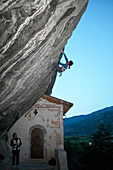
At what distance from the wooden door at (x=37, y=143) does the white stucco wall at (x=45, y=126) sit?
27cm

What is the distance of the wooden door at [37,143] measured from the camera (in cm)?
982

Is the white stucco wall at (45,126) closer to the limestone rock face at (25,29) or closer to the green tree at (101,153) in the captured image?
the limestone rock face at (25,29)

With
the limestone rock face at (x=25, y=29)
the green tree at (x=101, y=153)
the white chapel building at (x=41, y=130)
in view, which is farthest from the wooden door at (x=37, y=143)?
the green tree at (x=101, y=153)

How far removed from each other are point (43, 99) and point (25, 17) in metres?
8.28

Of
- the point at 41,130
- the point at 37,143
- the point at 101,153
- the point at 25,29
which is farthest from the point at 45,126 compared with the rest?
the point at 101,153

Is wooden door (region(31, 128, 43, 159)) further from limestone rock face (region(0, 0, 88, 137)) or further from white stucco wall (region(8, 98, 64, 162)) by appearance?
limestone rock face (region(0, 0, 88, 137))

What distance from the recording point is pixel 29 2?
289cm

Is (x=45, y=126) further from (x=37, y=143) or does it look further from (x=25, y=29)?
(x=25, y=29)

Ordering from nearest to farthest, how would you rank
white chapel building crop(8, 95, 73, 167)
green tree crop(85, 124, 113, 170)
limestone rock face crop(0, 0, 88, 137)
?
limestone rock face crop(0, 0, 88, 137) < white chapel building crop(8, 95, 73, 167) < green tree crop(85, 124, 113, 170)

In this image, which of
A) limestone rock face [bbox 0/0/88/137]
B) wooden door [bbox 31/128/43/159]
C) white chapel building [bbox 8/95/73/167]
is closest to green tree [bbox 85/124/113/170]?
white chapel building [bbox 8/95/73/167]

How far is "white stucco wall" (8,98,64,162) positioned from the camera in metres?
9.76

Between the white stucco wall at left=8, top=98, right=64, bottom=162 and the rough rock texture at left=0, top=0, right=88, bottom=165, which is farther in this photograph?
the white stucco wall at left=8, top=98, right=64, bottom=162

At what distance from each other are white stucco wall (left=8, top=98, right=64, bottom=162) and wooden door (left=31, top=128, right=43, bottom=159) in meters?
0.27

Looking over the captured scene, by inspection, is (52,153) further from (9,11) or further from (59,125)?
(9,11)
